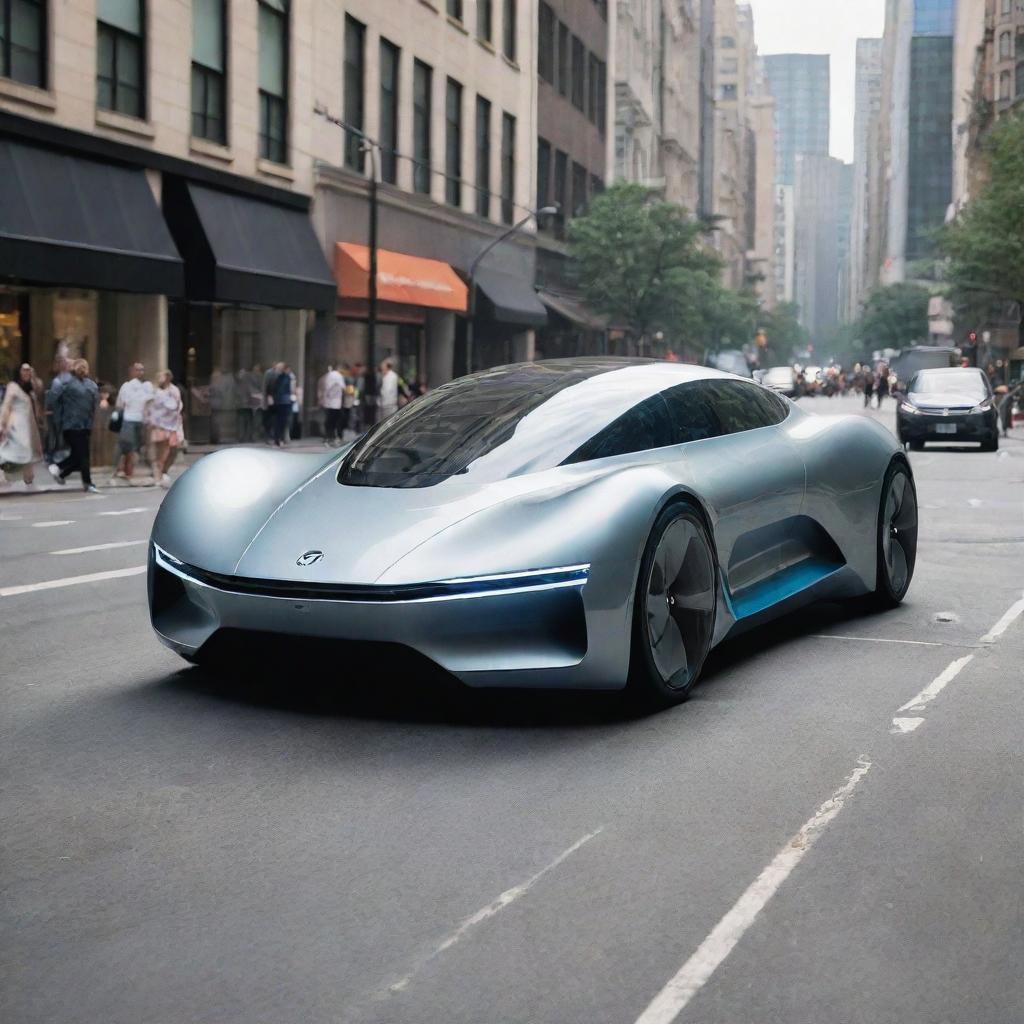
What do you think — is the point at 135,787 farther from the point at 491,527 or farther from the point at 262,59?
the point at 262,59

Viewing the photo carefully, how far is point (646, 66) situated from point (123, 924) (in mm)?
75546

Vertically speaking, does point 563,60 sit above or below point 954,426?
above

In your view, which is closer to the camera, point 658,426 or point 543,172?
point 658,426

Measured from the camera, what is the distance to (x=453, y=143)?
43.4 meters

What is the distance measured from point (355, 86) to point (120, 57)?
10126 millimetres

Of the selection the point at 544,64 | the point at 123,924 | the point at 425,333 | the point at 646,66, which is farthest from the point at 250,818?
the point at 646,66

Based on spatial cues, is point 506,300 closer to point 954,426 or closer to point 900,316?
point 954,426

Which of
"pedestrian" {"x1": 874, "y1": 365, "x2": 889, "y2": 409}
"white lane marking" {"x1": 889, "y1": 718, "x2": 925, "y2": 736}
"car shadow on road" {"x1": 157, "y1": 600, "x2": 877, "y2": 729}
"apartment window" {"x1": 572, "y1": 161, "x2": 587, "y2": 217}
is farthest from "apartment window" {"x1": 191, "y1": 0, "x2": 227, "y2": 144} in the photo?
"pedestrian" {"x1": 874, "y1": 365, "x2": 889, "y2": 409}

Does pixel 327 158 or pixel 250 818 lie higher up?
pixel 327 158

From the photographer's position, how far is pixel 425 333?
1678 inches

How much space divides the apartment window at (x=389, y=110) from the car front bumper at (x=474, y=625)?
33.1m

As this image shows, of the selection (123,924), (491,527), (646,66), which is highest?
(646,66)

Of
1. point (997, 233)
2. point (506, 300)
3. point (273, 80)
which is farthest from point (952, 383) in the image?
point (997, 233)

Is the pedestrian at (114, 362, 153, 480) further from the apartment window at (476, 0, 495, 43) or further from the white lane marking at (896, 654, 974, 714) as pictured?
the apartment window at (476, 0, 495, 43)
